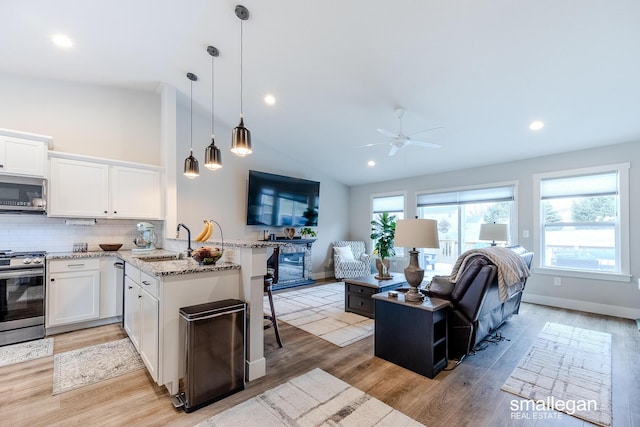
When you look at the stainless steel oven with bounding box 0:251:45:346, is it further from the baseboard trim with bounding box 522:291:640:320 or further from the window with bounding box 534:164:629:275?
the window with bounding box 534:164:629:275

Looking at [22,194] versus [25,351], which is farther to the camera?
[22,194]

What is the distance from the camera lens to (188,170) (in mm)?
3627

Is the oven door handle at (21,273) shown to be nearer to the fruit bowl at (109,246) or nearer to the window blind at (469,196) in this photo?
the fruit bowl at (109,246)

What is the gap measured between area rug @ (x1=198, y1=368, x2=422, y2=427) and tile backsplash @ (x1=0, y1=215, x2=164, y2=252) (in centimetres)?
339

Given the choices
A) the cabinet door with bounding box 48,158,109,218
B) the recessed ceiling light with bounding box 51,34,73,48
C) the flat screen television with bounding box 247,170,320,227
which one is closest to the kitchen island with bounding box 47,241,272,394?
the cabinet door with bounding box 48,158,109,218

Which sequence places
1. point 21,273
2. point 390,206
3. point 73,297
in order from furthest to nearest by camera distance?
point 390,206 < point 73,297 < point 21,273

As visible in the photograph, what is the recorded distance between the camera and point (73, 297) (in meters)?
3.44

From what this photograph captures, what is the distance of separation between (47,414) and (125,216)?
2696 mm

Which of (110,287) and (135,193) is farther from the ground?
(135,193)

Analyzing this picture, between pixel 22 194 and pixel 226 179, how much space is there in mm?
2844

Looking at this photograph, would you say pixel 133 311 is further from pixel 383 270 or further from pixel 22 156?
pixel 383 270

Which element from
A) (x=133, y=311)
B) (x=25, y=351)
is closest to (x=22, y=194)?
(x=25, y=351)

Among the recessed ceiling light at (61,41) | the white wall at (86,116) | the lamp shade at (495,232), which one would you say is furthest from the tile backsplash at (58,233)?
the lamp shade at (495,232)

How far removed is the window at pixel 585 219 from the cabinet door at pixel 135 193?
630 centimetres
